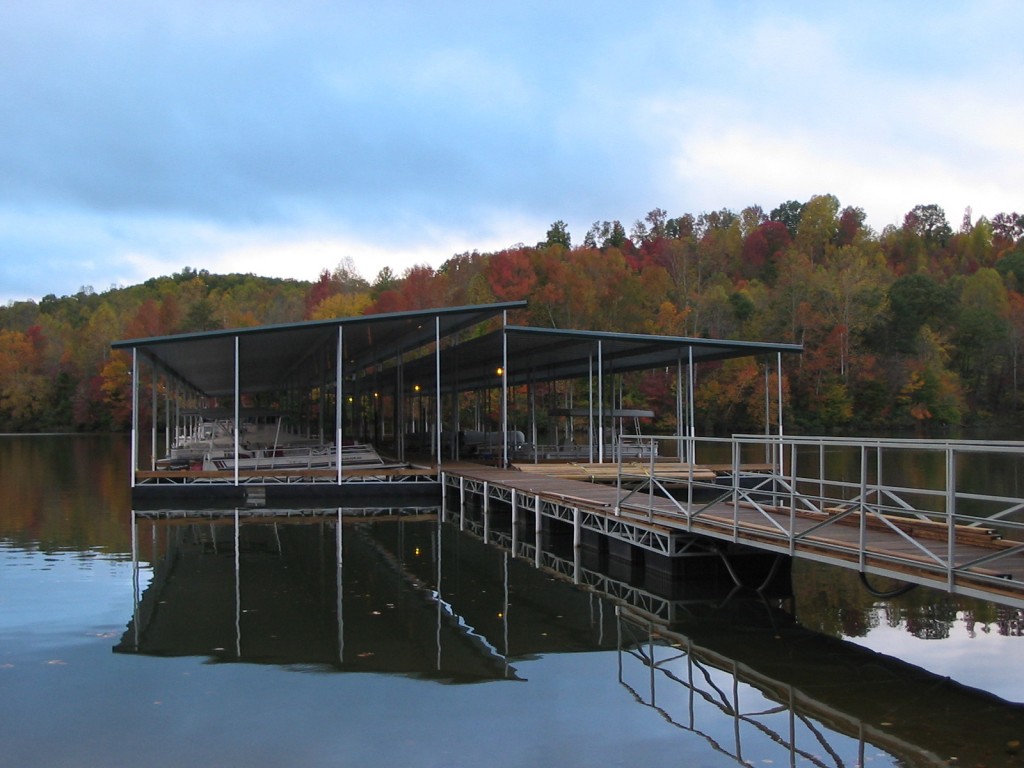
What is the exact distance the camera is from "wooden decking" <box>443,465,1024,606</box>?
Answer: 7812 mm

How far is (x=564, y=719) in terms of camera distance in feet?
25.4

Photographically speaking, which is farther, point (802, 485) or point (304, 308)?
point (304, 308)

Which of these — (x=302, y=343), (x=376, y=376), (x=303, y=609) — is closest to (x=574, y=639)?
(x=303, y=609)

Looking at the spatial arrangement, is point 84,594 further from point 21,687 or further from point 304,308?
point 304,308

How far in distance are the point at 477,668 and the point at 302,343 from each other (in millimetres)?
19491

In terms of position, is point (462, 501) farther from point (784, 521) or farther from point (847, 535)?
point (847, 535)

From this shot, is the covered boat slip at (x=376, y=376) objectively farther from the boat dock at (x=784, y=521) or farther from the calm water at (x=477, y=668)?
the calm water at (x=477, y=668)

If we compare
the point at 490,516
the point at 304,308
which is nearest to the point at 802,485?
the point at 490,516

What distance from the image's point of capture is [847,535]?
1027 centimetres

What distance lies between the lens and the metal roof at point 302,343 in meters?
22.6

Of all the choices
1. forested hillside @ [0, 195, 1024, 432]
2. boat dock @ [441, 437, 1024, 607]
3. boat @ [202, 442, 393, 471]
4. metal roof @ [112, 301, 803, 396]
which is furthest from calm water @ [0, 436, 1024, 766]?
forested hillside @ [0, 195, 1024, 432]

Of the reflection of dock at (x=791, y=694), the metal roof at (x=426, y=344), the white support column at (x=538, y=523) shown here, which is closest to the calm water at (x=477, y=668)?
the reflection of dock at (x=791, y=694)

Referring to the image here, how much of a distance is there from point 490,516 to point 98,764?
46.2ft

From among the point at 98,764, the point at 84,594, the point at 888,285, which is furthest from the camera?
the point at 888,285
